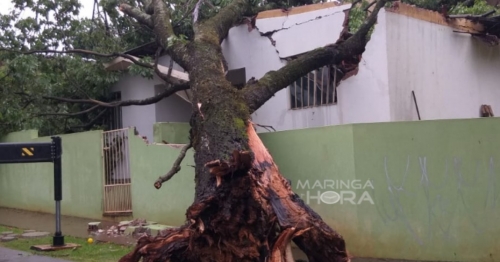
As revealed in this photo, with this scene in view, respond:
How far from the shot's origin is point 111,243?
9.81 meters

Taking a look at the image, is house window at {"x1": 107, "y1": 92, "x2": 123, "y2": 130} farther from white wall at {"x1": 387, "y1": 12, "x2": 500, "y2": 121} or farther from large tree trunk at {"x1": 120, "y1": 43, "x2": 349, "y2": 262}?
large tree trunk at {"x1": 120, "y1": 43, "x2": 349, "y2": 262}

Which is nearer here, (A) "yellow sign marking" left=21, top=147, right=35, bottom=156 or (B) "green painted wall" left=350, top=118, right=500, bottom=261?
(B) "green painted wall" left=350, top=118, right=500, bottom=261

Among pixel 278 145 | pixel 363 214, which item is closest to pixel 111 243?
pixel 278 145

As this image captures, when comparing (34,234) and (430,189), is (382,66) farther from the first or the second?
(34,234)

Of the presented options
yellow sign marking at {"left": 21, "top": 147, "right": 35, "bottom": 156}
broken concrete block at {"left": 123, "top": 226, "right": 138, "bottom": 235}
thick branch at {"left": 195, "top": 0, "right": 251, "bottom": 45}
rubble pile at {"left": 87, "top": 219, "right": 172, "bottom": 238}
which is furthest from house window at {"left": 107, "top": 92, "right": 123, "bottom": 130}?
yellow sign marking at {"left": 21, "top": 147, "right": 35, "bottom": 156}

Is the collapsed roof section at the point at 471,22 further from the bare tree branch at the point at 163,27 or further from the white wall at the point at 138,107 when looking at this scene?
the white wall at the point at 138,107

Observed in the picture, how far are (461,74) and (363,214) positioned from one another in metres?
4.91

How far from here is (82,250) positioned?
9.28m

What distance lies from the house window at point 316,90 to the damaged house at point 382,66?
19mm

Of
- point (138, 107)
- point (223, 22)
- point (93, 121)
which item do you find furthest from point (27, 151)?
point (93, 121)

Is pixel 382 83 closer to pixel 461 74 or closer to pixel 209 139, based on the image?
pixel 461 74

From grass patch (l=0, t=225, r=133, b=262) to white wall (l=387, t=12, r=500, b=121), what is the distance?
5.04m

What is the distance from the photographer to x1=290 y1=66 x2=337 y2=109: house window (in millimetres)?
11430

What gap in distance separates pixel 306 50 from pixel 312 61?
1.87 meters
